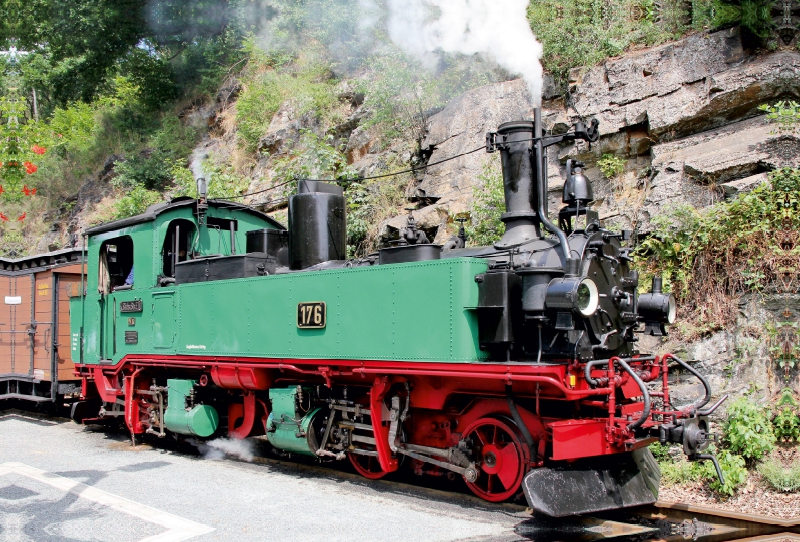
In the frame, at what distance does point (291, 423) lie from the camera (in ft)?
22.4

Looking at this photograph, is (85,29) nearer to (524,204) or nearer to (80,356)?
(80,356)

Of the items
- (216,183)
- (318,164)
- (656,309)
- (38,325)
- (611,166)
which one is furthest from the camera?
(216,183)

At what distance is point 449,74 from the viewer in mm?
13250

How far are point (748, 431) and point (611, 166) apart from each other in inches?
181

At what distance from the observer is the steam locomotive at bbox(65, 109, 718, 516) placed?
507 cm

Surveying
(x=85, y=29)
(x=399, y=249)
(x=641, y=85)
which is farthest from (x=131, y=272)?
(x=85, y=29)

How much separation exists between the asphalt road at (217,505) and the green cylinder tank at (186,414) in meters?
0.36

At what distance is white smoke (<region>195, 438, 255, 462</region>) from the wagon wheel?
3194mm

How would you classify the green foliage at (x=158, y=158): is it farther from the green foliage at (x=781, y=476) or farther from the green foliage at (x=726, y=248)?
the green foliage at (x=781, y=476)

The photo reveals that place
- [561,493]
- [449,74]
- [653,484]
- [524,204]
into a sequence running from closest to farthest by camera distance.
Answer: [561,493] < [653,484] < [524,204] < [449,74]

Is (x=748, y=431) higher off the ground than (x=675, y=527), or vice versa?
(x=748, y=431)

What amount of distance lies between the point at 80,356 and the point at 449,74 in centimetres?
835

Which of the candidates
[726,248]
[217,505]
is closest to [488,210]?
[726,248]

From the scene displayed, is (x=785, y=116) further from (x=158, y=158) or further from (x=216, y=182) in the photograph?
(x=158, y=158)
